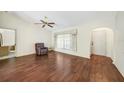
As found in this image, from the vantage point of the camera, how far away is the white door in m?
6.42

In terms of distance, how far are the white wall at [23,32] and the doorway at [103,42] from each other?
4092 millimetres

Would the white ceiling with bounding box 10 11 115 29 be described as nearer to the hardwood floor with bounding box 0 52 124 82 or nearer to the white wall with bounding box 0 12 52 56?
A: the white wall with bounding box 0 12 52 56

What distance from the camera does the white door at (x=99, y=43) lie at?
6.42 metres

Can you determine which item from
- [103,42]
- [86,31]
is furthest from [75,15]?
[103,42]

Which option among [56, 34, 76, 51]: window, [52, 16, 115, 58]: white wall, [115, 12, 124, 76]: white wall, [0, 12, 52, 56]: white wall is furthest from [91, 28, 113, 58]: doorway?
[0, 12, 52, 56]: white wall

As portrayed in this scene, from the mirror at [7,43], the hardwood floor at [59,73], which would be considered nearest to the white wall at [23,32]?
the mirror at [7,43]

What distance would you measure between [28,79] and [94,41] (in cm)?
557

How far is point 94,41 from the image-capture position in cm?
712

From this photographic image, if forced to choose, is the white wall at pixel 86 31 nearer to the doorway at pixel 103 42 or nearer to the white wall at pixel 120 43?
the white wall at pixel 120 43

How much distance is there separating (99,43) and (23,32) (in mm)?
5111

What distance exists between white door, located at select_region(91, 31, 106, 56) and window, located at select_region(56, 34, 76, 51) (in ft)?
5.31

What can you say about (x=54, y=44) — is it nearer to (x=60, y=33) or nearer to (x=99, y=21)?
(x=60, y=33)

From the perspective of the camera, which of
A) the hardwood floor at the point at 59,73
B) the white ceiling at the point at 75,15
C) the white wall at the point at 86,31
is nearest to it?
the hardwood floor at the point at 59,73
